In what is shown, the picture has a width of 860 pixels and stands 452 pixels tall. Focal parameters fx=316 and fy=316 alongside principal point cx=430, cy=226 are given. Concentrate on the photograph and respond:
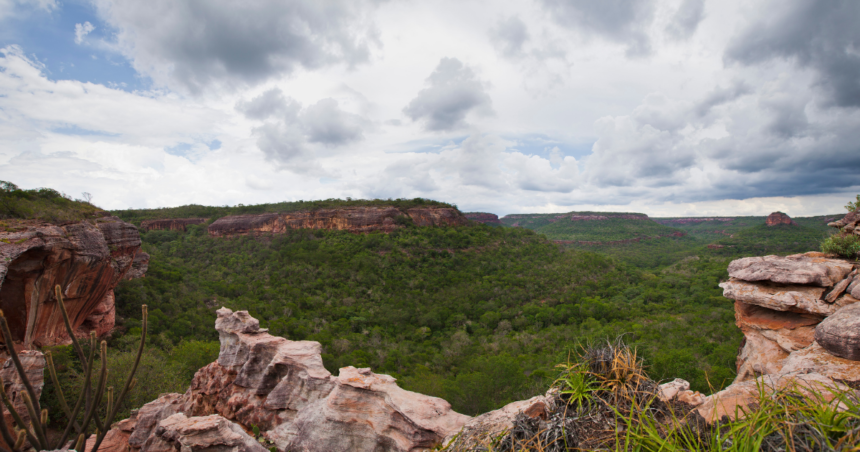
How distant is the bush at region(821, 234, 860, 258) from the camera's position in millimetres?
8930

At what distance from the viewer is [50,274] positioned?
1196 cm

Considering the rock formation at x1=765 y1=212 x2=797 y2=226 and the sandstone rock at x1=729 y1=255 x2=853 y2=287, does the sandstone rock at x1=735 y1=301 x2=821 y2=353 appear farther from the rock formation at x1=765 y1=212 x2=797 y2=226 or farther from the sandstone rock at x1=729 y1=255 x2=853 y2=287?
the rock formation at x1=765 y1=212 x2=797 y2=226

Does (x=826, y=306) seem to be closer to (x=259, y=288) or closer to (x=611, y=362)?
(x=611, y=362)

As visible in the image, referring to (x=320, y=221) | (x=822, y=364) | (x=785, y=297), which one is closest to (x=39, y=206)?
(x=822, y=364)

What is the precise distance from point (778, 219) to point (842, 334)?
368 feet

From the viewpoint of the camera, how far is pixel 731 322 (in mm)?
22938

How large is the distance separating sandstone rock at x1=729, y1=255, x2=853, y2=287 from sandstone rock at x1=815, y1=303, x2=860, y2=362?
1.77m

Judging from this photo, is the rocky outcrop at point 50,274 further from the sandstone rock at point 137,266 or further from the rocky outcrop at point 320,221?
the rocky outcrop at point 320,221

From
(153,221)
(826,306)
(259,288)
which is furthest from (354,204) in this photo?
(826,306)

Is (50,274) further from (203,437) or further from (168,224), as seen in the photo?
(168,224)

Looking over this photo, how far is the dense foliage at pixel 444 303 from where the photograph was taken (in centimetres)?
1798

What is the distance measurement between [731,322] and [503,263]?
2523cm

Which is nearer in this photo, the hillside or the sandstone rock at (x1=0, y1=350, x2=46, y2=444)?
the sandstone rock at (x1=0, y1=350, x2=46, y2=444)

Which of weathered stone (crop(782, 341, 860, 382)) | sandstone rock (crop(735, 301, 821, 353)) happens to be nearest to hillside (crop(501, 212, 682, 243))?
sandstone rock (crop(735, 301, 821, 353))
